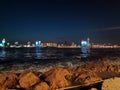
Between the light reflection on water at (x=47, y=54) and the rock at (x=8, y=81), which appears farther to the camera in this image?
the light reflection on water at (x=47, y=54)

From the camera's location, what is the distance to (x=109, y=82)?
716 cm

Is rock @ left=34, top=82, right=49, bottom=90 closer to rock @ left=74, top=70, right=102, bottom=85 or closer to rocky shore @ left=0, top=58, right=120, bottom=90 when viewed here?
rocky shore @ left=0, top=58, right=120, bottom=90

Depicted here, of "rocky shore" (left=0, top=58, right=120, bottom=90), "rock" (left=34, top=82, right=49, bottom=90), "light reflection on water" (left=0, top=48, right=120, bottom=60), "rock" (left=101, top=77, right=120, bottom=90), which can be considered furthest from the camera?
"light reflection on water" (left=0, top=48, right=120, bottom=60)

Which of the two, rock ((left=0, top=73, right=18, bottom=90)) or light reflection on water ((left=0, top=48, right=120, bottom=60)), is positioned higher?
rock ((left=0, top=73, right=18, bottom=90))

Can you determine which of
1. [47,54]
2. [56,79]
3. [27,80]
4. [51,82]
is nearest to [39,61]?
[56,79]

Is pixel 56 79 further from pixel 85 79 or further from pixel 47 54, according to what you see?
pixel 47 54

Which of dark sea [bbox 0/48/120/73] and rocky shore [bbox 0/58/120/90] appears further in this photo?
dark sea [bbox 0/48/120/73]

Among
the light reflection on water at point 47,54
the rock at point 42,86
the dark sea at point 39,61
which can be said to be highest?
the rock at point 42,86

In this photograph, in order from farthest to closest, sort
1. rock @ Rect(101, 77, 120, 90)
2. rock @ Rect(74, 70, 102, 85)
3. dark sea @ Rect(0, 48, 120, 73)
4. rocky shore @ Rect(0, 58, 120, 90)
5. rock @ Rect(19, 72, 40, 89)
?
dark sea @ Rect(0, 48, 120, 73) < rock @ Rect(74, 70, 102, 85) < rock @ Rect(19, 72, 40, 89) < rocky shore @ Rect(0, 58, 120, 90) < rock @ Rect(101, 77, 120, 90)

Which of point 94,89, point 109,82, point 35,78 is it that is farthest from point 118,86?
point 35,78

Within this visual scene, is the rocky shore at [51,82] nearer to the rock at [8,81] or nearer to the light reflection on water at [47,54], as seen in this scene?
the rock at [8,81]

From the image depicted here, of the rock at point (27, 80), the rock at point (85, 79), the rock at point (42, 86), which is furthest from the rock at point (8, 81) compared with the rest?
the rock at point (85, 79)

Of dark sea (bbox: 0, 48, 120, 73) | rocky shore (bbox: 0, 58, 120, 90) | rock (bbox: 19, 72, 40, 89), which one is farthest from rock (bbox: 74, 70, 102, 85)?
dark sea (bbox: 0, 48, 120, 73)

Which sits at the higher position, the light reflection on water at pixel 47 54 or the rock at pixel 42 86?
the rock at pixel 42 86
